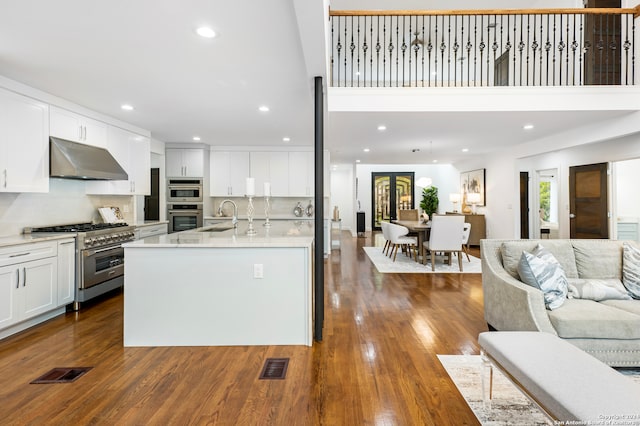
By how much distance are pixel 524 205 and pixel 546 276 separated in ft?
20.7

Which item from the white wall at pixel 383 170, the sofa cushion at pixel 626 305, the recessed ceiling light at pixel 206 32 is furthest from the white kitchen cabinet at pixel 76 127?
the white wall at pixel 383 170

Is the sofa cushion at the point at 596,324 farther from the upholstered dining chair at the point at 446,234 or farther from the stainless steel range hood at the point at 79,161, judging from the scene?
the stainless steel range hood at the point at 79,161

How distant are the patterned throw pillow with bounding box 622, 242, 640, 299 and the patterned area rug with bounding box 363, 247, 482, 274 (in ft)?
9.68

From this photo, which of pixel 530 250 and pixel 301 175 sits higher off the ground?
pixel 301 175

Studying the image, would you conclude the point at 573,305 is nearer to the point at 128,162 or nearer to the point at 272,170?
the point at 128,162

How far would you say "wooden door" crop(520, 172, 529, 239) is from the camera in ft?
26.2

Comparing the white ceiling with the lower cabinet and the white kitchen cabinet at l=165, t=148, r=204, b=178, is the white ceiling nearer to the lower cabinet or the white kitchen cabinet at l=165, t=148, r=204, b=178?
the white kitchen cabinet at l=165, t=148, r=204, b=178

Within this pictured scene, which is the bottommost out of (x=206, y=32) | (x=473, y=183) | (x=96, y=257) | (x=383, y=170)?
(x=96, y=257)

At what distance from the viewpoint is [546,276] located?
261cm

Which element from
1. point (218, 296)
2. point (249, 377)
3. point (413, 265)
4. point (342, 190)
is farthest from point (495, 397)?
point (342, 190)

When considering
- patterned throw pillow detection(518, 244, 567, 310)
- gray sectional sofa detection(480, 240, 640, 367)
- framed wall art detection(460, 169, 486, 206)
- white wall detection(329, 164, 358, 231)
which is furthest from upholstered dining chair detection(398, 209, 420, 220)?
patterned throw pillow detection(518, 244, 567, 310)

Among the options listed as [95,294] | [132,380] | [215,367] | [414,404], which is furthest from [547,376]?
[95,294]

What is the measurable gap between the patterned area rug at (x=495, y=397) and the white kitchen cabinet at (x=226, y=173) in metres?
5.79

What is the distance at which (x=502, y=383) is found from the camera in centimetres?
224
